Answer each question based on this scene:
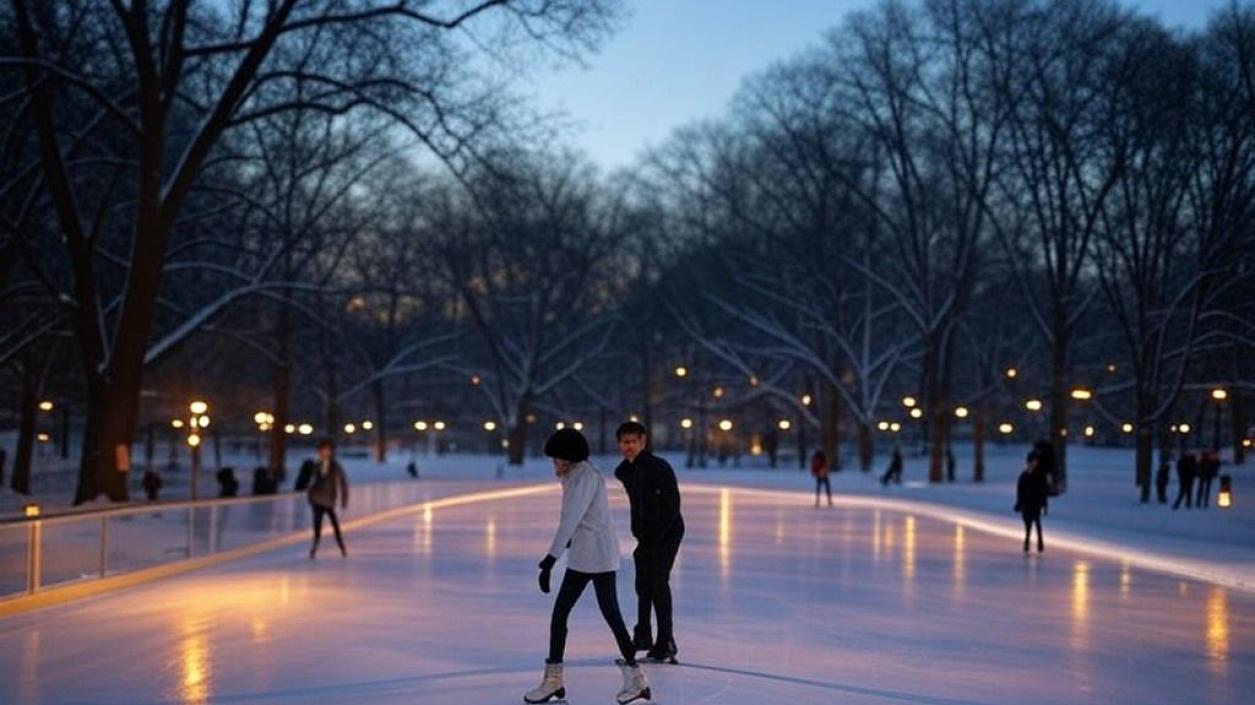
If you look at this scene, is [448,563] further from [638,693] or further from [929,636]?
[638,693]

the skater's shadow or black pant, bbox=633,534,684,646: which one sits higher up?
black pant, bbox=633,534,684,646

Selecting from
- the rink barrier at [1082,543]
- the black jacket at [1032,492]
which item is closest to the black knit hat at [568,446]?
the rink barrier at [1082,543]

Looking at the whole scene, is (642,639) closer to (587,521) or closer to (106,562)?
(587,521)

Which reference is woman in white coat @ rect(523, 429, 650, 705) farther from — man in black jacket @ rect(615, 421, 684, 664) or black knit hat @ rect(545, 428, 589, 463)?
man in black jacket @ rect(615, 421, 684, 664)

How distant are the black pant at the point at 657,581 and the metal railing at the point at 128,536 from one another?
673 cm

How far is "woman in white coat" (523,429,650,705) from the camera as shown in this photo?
9.66 metres

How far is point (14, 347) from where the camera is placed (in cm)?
3569

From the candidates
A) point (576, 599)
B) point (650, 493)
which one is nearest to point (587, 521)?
point (576, 599)

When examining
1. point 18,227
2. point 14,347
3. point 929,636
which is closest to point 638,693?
point 929,636

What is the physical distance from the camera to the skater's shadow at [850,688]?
397 inches

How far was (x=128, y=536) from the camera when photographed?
62.4ft

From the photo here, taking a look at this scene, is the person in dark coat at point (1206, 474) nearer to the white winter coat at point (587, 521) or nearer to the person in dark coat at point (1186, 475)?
the person in dark coat at point (1186, 475)

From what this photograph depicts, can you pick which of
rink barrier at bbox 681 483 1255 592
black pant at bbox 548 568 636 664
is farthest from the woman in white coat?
rink barrier at bbox 681 483 1255 592

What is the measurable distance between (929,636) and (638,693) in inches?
192
